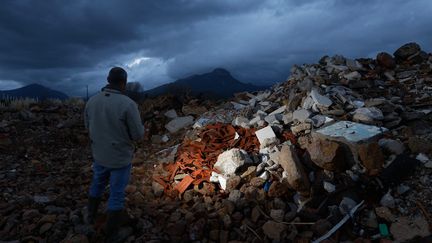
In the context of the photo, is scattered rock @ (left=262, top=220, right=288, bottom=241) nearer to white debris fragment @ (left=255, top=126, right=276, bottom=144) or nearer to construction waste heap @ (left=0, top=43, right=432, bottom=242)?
construction waste heap @ (left=0, top=43, right=432, bottom=242)

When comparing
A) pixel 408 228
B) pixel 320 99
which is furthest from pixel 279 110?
pixel 408 228

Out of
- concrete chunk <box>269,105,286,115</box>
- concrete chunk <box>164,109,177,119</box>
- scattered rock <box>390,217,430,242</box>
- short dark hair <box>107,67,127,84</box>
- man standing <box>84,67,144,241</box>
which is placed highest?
short dark hair <box>107,67,127,84</box>

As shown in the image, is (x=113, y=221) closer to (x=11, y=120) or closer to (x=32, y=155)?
(x=32, y=155)

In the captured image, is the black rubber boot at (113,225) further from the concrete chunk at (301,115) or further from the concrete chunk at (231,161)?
the concrete chunk at (301,115)

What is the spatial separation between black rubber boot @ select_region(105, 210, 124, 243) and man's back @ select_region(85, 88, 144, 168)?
0.55m

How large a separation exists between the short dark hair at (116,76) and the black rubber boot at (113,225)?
145cm

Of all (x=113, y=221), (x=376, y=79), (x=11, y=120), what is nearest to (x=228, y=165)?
(x=113, y=221)

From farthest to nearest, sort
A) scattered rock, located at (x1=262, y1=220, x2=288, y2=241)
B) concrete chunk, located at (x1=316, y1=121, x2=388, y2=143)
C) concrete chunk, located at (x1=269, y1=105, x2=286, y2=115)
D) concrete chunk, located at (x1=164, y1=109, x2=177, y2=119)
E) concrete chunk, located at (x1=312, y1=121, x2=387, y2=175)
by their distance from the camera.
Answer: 1. concrete chunk, located at (x1=164, y1=109, x2=177, y2=119)
2. concrete chunk, located at (x1=269, y1=105, x2=286, y2=115)
3. concrete chunk, located at (x1=316, y1=121, x2=388, y2=143)
4. concrete chunk, located at (x1=312, y1=121, x2=387, y2=175)
5. scattered rock, located at (x1=262, y1=220, x2=288, y2=241)

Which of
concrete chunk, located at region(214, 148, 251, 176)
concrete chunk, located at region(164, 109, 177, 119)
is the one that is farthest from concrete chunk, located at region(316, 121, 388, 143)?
concrete chunk, located at region(164, 109, 177, 119)

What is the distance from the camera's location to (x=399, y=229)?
14.7 feet

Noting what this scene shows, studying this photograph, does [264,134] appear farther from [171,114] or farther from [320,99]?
[171,114]

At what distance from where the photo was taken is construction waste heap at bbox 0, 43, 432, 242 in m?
4.57

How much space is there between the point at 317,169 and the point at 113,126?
3383 millimetres

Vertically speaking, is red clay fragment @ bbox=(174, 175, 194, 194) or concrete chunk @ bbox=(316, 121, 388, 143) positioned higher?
concrete chunk @ bbox=(316, 121, 388, 143)
